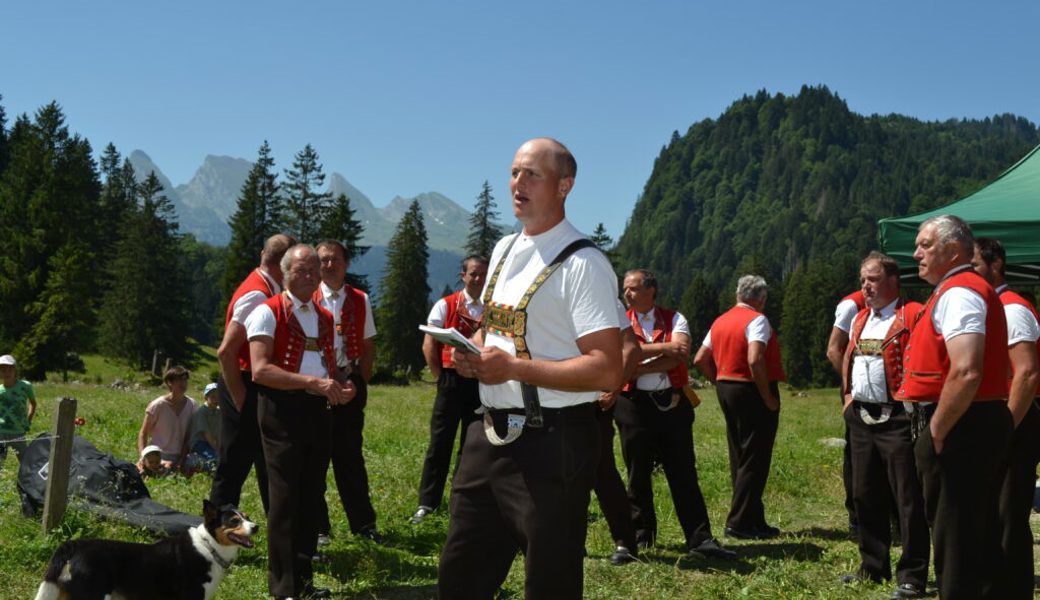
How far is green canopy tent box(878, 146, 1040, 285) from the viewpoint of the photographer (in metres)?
7.82

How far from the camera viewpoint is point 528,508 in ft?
11.9

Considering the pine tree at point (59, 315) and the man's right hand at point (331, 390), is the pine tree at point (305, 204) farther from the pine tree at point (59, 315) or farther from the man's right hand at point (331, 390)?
the man's right hand at point (331, 390)

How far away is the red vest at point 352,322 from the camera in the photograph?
7949 mm

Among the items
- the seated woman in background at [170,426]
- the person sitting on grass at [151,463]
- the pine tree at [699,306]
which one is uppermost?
the pine tree at [699,306]

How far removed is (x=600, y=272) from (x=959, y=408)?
2.59m

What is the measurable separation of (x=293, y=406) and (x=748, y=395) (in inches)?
190

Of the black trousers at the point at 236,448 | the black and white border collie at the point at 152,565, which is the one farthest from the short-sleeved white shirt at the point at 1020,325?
the black trousers at the point at 236,448

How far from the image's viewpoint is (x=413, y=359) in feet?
232

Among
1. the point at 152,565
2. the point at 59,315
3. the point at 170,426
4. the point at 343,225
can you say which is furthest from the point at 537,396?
the point at 343,225

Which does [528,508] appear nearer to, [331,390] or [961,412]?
[331,390]

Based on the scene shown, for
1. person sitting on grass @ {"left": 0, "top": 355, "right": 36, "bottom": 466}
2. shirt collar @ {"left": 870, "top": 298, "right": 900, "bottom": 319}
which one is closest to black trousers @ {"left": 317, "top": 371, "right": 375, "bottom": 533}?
shirt collar @ {"left": 870, "top": 298, "right": 900, "bottom": 319}

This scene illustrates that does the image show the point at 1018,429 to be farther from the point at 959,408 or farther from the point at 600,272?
the point at 600,272

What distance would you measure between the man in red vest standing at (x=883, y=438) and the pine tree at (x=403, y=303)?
2520 inches

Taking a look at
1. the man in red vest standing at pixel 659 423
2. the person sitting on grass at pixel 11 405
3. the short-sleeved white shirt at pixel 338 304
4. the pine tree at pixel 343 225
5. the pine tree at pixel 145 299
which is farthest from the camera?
the pine tree at pixel 145 299
